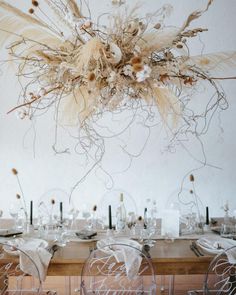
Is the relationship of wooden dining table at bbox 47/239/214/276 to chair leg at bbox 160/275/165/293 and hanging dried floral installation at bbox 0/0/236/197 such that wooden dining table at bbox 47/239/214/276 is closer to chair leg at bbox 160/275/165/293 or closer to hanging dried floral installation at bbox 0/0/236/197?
chair leg at bbox 160/275/165/293

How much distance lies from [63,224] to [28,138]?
1.55 metres

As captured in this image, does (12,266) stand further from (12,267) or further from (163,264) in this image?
(163,264)

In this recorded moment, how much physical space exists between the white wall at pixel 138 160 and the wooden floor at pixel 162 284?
1.25 m

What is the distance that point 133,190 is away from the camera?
3.85 m

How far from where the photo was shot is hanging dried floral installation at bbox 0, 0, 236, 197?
2000 mm

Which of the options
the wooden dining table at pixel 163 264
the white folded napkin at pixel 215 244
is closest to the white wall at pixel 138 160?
the white folded napkin at pixel 215 244

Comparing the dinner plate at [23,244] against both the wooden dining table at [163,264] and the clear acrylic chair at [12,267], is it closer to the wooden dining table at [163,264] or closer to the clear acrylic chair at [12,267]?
the clear acrylic chair at [12,267]

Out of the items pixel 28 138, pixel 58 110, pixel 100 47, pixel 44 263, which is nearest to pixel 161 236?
pixel 44 263

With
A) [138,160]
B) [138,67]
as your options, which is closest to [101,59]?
[138,67]

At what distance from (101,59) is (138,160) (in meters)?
2.00

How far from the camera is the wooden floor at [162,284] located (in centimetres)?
257

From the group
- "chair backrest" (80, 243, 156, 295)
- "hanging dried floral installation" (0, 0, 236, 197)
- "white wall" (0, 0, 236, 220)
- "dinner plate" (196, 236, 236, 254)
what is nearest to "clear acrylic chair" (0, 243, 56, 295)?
"chair backrest" (80, 243, 156, 295)

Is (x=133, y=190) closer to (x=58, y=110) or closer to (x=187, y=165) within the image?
(x=187, y=165)

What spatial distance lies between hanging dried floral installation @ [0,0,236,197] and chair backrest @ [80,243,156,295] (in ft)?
2.75
